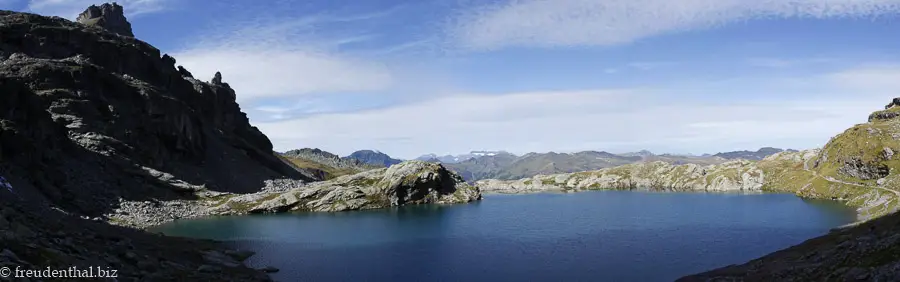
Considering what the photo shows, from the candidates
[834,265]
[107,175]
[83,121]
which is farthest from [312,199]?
[834,265]

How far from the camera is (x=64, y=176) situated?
4648 inches

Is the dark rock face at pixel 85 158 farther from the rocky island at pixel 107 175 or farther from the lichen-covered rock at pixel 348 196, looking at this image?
the lichen-covered rock at pixel 348 196

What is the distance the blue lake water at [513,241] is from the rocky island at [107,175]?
12.2 meters

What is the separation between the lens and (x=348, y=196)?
17688cm

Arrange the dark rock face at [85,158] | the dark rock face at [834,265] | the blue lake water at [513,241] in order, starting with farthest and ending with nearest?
1. the blue lake water at [513,241]
2. the dark rock face at [85,158]
3. the dark rock face at [834,265]

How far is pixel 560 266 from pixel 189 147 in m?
166

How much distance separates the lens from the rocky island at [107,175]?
181 ft

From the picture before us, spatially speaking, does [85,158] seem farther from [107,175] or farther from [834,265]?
[834,265]

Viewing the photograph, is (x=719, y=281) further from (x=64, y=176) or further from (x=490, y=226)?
(x=64, y=176)

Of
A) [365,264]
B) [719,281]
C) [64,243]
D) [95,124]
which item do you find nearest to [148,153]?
[95,124]

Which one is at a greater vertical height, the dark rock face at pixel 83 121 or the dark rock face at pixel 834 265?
the dark rock face at pixel 83 121

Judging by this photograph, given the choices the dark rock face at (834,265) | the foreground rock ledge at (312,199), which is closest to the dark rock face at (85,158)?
the foreground rock ledge at (312,199)

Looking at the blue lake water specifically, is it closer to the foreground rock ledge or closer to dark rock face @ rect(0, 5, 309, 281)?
the foreground rock ledge

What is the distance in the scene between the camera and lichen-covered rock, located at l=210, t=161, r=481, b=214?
162 m
